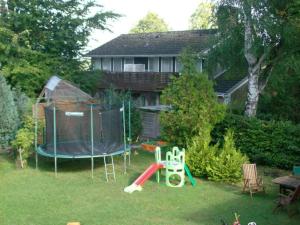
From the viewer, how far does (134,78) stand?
31.5m

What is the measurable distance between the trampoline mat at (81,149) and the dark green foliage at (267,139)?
16.7 feet

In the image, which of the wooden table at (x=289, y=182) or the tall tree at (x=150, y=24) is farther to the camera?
the tall tree at (x=150, y=24)

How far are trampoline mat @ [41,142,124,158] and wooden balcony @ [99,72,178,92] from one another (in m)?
13.5

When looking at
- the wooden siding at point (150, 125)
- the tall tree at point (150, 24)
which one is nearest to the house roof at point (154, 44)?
the wooden siding at point (150, 125)

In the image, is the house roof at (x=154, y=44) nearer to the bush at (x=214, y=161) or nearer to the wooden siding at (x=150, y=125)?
the wooden siding at (x=150, y=125)

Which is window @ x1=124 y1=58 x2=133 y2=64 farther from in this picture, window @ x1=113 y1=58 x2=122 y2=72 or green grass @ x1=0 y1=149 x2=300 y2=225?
Result: green grass @ x1=0 y1=149 x2=300 y2=225

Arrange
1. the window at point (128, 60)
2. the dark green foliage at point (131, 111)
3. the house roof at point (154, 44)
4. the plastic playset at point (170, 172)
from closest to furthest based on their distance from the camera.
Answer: the plastic playset at point (170, 172) → the dark green foliage at point (131, 111) → the house roof at point (154, 44) → the window at point (128, 60)

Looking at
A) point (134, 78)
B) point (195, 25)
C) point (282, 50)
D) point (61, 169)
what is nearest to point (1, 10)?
point (134, 78)

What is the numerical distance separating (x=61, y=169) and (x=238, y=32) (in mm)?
10399

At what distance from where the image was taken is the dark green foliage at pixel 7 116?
61.7 feet

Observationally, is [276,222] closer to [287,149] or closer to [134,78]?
[287,149]

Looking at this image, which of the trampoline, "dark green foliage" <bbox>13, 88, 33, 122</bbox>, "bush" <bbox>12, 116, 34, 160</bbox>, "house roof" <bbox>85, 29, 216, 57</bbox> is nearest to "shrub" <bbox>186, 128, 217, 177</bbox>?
the trampoline

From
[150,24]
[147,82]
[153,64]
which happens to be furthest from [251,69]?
[150,24]

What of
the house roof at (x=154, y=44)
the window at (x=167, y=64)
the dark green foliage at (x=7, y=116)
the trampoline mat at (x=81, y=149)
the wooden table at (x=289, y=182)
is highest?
the house roof at (x=154, y=44)
